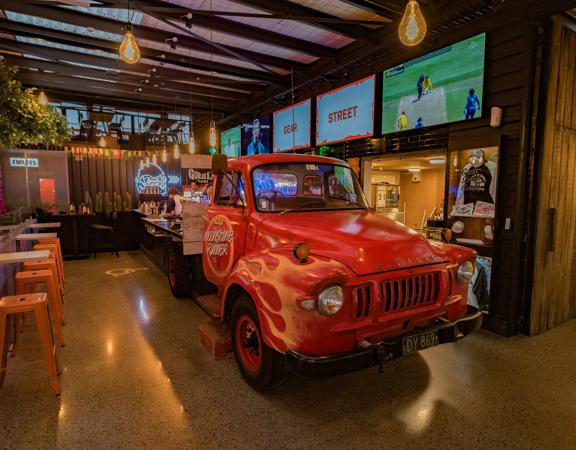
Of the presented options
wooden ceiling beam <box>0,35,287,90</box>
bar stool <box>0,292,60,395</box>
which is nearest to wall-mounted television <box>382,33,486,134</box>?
bar stool <box>0,292,60,395</box>

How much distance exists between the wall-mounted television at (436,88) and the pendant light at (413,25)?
1790mm

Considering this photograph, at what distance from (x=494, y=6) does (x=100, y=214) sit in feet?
29.8

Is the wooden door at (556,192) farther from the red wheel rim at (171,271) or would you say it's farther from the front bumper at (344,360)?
the red wheel rim at (171,271)

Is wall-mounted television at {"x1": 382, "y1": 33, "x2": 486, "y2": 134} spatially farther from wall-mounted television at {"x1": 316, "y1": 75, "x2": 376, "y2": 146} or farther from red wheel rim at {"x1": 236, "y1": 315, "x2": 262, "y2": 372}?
red wheel rim at {"x1": 236, "y1": 315, "x2": 262, "y2": 372}

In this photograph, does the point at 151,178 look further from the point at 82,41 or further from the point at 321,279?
the point at 321,279

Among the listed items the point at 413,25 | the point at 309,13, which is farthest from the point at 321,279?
the point at 309,13

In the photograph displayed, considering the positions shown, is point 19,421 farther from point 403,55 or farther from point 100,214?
point 100,214

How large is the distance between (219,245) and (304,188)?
1101 millimetres

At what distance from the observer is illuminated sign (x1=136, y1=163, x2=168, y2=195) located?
10406 mm

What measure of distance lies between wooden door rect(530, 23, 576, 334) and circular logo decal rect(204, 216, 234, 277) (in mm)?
3517

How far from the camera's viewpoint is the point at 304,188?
137 inches

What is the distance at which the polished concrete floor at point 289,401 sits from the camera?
2.33 meters

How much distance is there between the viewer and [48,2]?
14.4 feet

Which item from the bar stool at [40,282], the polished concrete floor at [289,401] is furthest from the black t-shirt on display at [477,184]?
the bar stool at [40,282]
